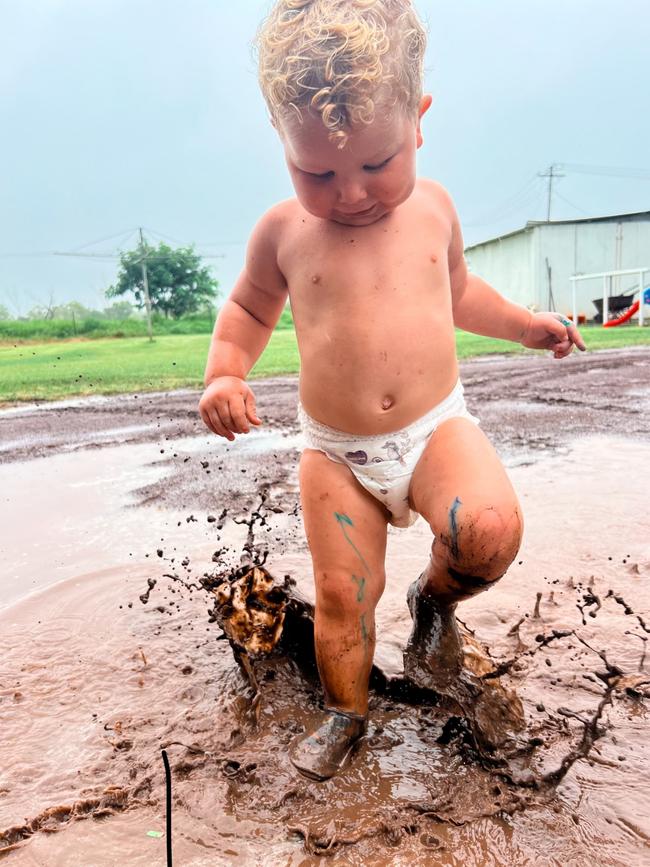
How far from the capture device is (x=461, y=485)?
1657mm

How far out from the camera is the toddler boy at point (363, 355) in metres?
1.60

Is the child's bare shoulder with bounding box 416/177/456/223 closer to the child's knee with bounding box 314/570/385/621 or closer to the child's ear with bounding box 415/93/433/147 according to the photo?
the child's ear with bounding box 415/93/433/147

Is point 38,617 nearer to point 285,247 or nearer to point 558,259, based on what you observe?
point 285,247

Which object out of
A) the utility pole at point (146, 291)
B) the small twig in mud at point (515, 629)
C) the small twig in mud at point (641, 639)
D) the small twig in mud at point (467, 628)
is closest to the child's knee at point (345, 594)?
the small twig in mud at point (467, 628)

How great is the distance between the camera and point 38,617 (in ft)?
8.66

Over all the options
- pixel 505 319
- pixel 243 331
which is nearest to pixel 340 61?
pixel 243 331

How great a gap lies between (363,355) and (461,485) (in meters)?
0.41

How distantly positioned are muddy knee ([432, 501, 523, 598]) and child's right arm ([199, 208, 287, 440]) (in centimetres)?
56

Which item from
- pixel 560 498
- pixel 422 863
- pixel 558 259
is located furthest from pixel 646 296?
pixel 422 863

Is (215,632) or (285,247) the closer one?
(285,247)

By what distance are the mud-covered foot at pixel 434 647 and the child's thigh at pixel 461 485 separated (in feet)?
1.01

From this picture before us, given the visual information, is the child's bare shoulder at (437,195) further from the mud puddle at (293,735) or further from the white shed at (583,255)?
the white shed at (583,255)

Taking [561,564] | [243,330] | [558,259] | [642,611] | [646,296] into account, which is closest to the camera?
[243,330]

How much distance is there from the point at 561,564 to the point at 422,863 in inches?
64.4
